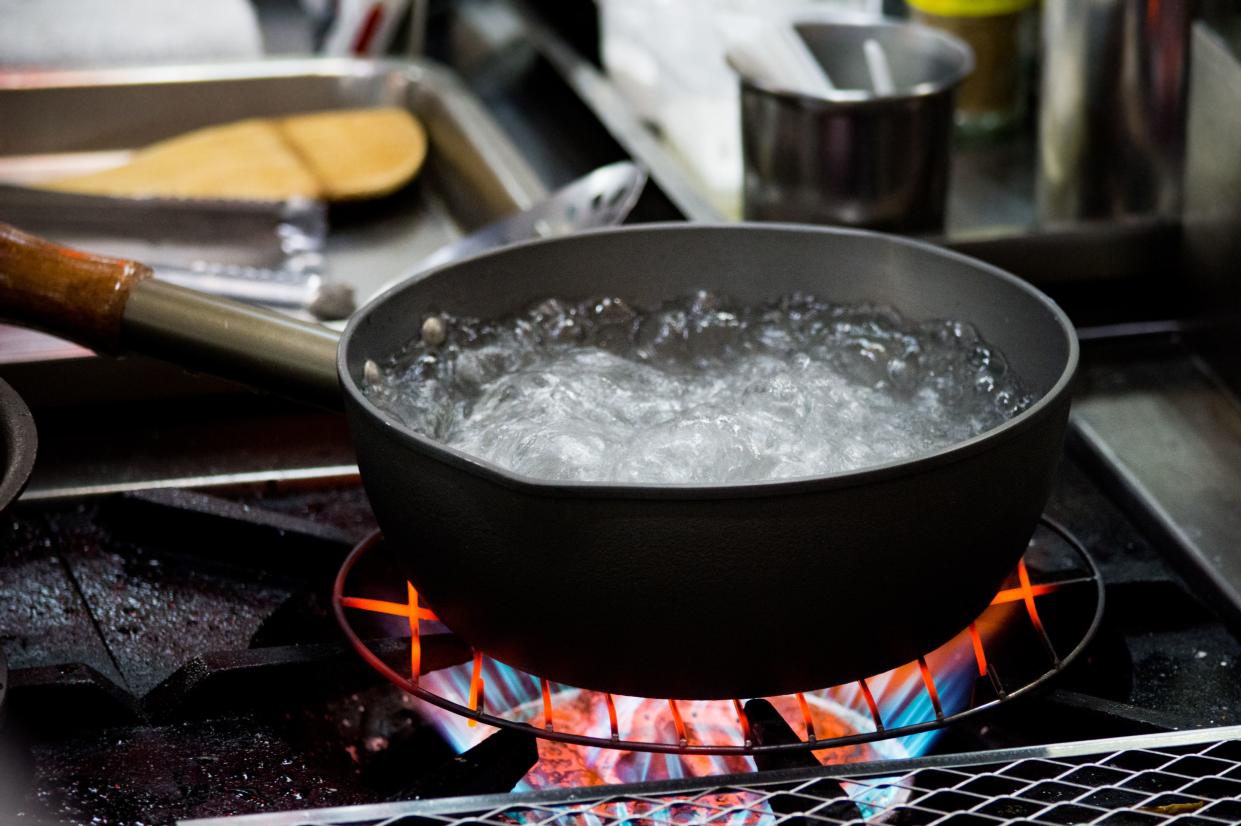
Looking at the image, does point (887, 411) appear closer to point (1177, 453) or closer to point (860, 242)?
point (860, 242)

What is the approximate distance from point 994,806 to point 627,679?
7.6 inches

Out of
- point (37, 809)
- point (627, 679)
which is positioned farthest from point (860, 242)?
point (37, 809)

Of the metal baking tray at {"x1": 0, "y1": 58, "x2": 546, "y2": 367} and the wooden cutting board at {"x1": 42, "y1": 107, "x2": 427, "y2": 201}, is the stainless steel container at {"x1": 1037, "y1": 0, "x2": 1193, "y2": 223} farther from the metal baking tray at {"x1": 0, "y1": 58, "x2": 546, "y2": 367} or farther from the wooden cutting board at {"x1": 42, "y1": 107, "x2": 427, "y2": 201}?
the wooden cutting board at {"x1": 42, "y1": 107, "x2": 427, "y2": 201}

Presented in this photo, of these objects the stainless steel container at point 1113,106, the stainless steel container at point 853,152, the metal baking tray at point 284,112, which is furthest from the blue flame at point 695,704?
the metal baking tray at point 284,112

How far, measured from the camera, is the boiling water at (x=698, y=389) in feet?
2.38

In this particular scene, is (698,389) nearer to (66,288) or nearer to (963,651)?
(963,651)

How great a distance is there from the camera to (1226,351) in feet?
3.84

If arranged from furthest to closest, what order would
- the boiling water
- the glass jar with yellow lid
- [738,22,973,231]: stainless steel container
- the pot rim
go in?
the glass jar with yellow lid, [738,22,973,231]: stainless steel container, the boiling water, the pot rim

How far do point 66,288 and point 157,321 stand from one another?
2.4 inches

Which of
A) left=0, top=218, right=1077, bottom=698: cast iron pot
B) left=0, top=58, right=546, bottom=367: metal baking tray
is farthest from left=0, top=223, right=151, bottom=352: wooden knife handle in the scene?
left=0, top=58, right=546, bottom=367: metal baking tray

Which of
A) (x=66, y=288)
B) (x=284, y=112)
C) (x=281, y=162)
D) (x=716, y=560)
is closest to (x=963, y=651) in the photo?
(x=716, y=560)

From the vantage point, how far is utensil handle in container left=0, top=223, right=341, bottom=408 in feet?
2.70

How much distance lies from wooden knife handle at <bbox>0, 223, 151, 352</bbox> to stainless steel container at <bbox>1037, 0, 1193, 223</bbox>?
0.85m

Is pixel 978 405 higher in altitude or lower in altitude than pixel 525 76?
higher
